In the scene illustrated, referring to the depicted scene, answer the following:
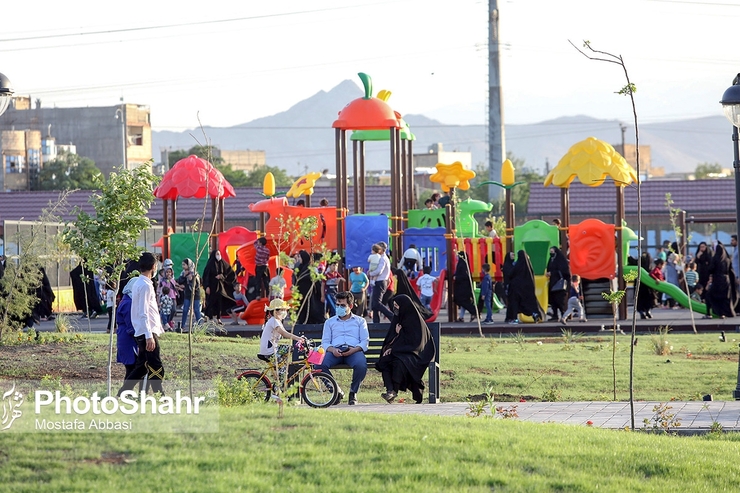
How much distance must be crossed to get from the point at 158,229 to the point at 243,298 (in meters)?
14.2

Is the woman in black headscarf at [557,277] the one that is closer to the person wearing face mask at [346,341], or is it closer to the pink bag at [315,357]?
the person wearing face mask at [346,341]

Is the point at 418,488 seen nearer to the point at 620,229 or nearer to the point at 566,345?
the point at 566,345

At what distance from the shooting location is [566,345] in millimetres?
18156

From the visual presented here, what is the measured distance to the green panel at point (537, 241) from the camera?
24.4 meters

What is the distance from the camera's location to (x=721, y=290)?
24000 mm

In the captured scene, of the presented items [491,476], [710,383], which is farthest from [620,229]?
[491,476]

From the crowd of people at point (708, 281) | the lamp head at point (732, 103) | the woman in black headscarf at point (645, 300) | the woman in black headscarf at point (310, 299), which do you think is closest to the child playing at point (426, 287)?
the woman in black headscarf at point (310, 299)

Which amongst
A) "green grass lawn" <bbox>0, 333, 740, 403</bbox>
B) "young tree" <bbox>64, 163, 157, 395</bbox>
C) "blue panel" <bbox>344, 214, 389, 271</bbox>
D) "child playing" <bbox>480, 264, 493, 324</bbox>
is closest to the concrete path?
"green grass lawn" <bbox>0, 333, 740, 403</bbox>

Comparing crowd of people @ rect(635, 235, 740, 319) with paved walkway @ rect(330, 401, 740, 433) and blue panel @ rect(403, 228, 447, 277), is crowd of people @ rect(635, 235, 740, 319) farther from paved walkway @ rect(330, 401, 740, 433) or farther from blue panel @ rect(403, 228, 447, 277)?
paved walkway @ rect(330, 401, 740, 433)

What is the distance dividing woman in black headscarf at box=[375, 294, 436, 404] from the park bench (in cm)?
13

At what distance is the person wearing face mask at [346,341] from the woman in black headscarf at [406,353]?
0.94 ft

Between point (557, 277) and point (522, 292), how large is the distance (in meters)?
0.83

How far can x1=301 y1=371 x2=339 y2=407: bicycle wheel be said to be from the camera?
1185cm

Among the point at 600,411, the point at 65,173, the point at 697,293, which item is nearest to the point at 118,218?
the point at 600,411
